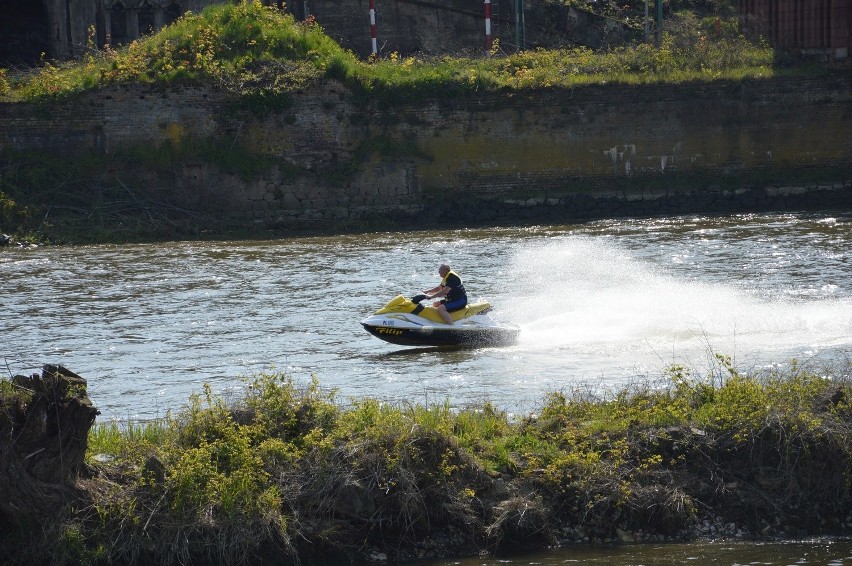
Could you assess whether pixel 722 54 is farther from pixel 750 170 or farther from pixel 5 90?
pixel 5 90

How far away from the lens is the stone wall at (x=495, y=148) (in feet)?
112

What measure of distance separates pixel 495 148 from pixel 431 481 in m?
24.7

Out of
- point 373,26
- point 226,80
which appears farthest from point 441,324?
point 373,26

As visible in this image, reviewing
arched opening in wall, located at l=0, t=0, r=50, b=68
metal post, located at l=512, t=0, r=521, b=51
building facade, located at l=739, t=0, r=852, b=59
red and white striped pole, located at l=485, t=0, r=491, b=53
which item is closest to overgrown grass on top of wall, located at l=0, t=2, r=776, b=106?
building facade, located at l=739, t=0, r=852, b=59

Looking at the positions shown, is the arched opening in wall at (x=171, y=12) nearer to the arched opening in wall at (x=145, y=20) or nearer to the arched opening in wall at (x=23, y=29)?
the arched opening in wall at (x=145, y=20)

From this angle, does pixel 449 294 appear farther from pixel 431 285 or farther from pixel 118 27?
pixel 118 27

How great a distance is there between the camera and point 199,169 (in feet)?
112

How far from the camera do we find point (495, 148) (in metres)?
34.9

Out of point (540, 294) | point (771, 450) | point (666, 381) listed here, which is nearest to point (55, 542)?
point (771, 450)

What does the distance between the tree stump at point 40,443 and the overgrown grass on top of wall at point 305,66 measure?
24347 millimetres

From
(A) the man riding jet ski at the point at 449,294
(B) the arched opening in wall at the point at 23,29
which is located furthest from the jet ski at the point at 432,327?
(B) the arched opening in wall at the point at 23,29

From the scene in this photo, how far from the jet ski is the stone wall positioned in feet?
48.5

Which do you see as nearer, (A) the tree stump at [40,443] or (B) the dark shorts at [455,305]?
(A) the tree stump at [40,443]

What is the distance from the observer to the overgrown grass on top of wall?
34.2 m
